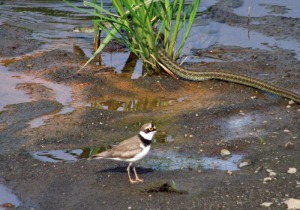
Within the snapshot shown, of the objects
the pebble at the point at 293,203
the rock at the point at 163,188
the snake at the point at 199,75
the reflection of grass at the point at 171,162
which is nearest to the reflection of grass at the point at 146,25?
the snake at the point at 199,75

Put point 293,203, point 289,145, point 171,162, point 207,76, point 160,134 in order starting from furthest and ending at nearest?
1. point 207,76
2. point 160,134
3. point 289,145
4. point 171,162
5. point 293,203

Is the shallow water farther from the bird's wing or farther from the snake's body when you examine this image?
the snake's body

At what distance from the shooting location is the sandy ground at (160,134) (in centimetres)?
827

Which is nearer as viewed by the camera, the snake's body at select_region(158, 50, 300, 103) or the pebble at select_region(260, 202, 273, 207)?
the pebble at select_region(260, 202, 273, 207)

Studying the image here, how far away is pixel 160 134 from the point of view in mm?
10266

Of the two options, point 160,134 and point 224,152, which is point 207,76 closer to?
point 160,134

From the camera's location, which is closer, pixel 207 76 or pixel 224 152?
pixel 224 152

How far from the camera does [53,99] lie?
11.8 m

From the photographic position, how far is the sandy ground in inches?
326

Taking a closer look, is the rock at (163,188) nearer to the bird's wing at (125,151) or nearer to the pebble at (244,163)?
the bird's wing at (125,151)

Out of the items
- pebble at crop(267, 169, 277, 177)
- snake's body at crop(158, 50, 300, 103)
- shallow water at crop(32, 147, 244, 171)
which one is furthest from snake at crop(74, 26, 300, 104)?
pebble at crop(267, 169, 277, 177)

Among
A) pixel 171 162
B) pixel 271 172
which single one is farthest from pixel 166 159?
pixel 271 172

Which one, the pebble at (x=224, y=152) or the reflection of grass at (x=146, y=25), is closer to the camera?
the pebble at (x=224, y=152)

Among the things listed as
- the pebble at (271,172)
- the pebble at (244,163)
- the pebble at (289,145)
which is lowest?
the pebble at (244,163)
